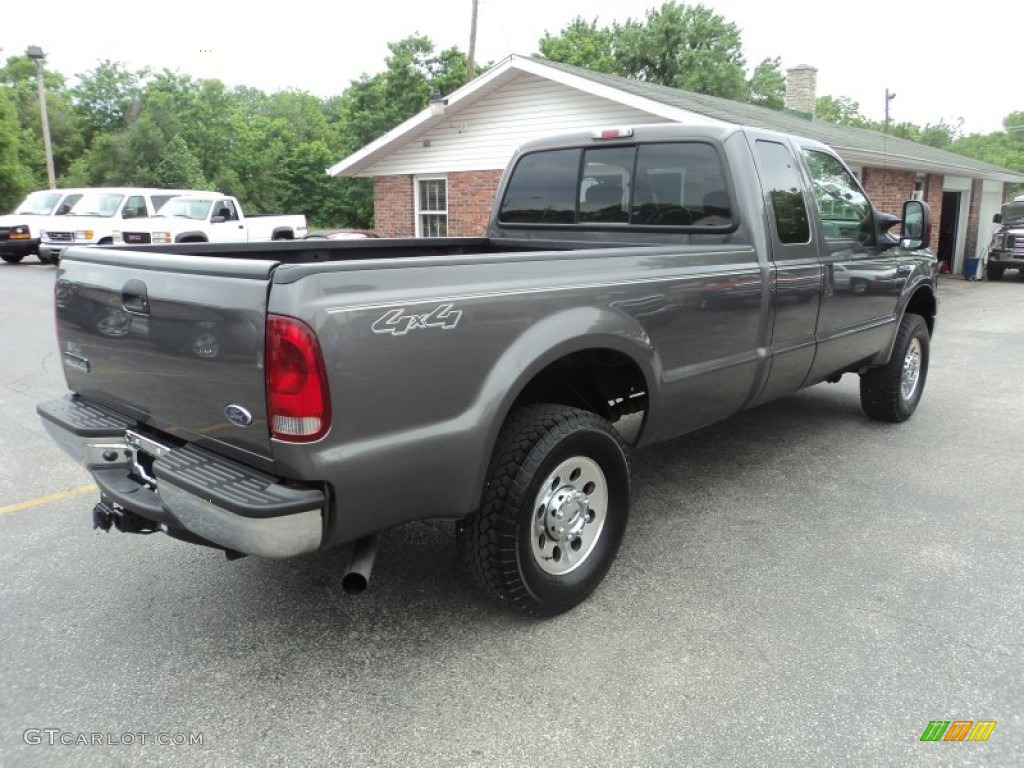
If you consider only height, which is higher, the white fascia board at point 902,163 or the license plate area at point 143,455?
the white fascia board at point 902,163

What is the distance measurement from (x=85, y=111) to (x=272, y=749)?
54.1 m

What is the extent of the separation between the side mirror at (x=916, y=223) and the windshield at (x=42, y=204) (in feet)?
72.6

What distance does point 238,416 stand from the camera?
7.86 ft

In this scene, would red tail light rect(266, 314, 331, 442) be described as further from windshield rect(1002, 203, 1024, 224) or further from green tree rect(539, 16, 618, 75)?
green tree rect(539, 16, 618, 75)

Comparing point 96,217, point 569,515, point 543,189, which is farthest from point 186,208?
point 569,515

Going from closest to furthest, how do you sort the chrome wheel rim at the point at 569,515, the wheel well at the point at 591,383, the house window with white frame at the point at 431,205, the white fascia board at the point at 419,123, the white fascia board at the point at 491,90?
1. the chrome wheel rim at the point at 569,515
2. the wheel well at the point at 591,383
3. the white fascia board at the point at 491,90
4. the white fascia board at the point at 419,123
5. the house window with white frame at the point at 431,205

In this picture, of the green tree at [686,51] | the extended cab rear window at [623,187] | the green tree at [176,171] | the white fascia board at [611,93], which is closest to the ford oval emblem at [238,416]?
the extended cab rear window at [623,187]

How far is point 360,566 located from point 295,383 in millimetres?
729

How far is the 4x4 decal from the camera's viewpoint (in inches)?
92.9

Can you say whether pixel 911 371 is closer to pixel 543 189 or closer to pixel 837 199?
pixel 837 199

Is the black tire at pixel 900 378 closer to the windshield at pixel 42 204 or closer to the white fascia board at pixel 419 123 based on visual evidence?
the white fascia board at pixel 419 123

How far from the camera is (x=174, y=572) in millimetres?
3529

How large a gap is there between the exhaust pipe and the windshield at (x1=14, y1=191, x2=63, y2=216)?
22.5 m

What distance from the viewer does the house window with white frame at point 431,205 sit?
16.9m
